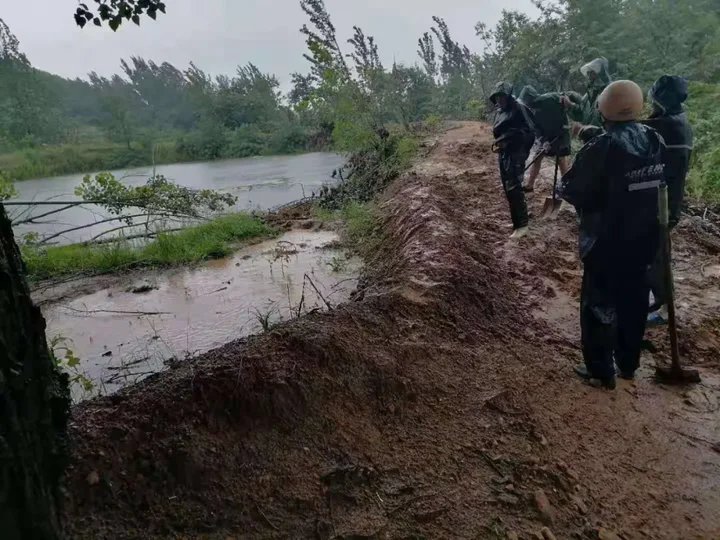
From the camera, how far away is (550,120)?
601 centimetres

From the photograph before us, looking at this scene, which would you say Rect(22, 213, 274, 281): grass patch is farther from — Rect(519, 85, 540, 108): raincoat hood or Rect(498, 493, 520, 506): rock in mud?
Rect(498, 493, 520, 506): rock in mud

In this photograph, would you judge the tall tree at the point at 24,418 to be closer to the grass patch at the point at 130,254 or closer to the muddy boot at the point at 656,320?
the muddy boot at the point at 656,320

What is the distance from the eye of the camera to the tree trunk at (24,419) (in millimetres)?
1174

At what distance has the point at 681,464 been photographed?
2371 millimetres

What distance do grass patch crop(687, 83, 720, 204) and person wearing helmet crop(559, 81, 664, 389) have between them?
176 inches

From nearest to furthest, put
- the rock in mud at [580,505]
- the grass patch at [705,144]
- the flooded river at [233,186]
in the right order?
the rock in mud at [580,505]
the grass patch at [705,144]
the flooded river at [233,186]

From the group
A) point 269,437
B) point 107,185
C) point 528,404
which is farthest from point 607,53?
point 269,437

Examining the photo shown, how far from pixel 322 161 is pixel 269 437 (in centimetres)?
2179

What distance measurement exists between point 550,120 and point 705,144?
4.31 m

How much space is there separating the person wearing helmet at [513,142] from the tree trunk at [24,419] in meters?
4.91

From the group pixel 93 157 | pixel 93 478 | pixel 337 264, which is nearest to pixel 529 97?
pixel 337 264

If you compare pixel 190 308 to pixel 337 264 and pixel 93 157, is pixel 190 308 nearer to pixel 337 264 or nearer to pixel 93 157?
pixel 337 264

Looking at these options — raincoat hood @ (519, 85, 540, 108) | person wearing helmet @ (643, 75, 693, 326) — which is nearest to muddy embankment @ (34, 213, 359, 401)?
person wearing helmet @ (643, 75, 693, 326)

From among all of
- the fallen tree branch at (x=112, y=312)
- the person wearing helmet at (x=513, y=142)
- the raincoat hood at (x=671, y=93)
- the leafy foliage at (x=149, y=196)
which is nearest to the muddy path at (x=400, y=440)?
the raincoat hood at (x=671, y=93)
